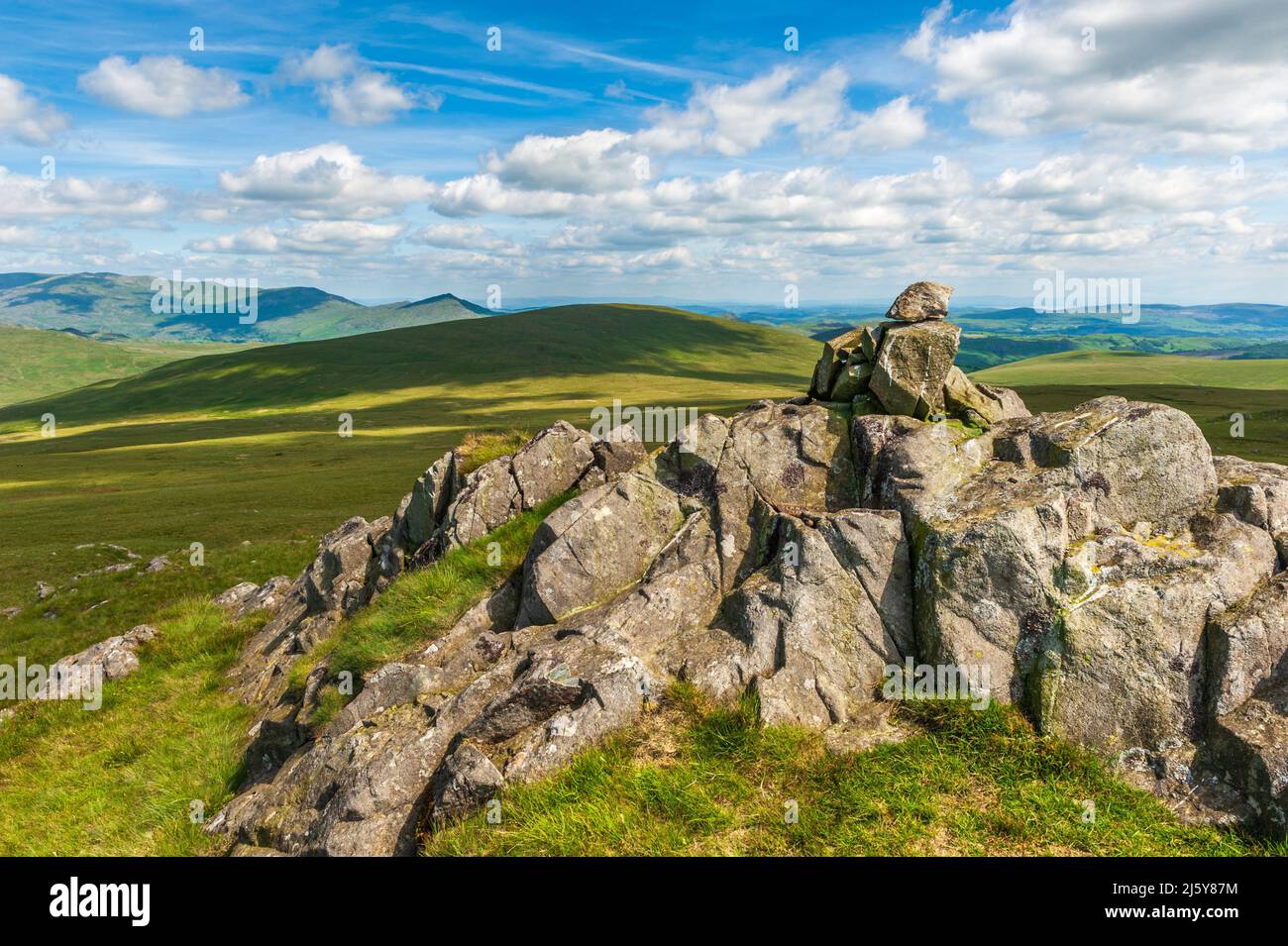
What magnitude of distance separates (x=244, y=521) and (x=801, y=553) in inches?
2566

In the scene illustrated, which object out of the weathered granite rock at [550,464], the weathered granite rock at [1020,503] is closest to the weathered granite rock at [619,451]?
the weathered granite rock at [550,464]

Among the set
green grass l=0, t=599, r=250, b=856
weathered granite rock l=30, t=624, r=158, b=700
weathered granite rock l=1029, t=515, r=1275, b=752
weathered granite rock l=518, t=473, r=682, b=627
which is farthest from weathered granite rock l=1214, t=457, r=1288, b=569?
weathered granite rock l=30, t=624, r=158, b=700

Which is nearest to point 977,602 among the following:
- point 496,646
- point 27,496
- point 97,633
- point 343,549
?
point 496,646

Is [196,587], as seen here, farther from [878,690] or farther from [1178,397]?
[1178,397]

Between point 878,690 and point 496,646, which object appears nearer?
point 878,690

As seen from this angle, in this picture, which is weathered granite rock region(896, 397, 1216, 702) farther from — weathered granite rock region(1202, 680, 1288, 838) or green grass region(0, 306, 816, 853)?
green grass region(0, 306, 816, 853)

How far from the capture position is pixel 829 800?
1047 cm

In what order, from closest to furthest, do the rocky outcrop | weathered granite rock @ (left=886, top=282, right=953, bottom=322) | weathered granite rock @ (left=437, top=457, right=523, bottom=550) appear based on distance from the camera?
the rocky outcrop < weathered granite rock @ (left=886, top=282, right=953, bottom=322) < weathered granite rock @ (left=437, top=457, right=523, bottom=550)

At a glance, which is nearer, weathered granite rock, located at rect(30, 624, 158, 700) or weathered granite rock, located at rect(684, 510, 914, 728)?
weathered granite rock, located at rect(684, 510, 914, 728)

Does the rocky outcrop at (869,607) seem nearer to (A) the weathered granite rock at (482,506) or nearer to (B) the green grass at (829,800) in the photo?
(B) the green grass at (829,800)

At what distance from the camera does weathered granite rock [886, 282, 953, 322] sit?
18000mm

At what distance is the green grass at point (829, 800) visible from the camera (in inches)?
386

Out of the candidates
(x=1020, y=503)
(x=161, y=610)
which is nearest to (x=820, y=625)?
(x=1020, y=503)

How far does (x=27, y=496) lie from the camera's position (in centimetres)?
8956
